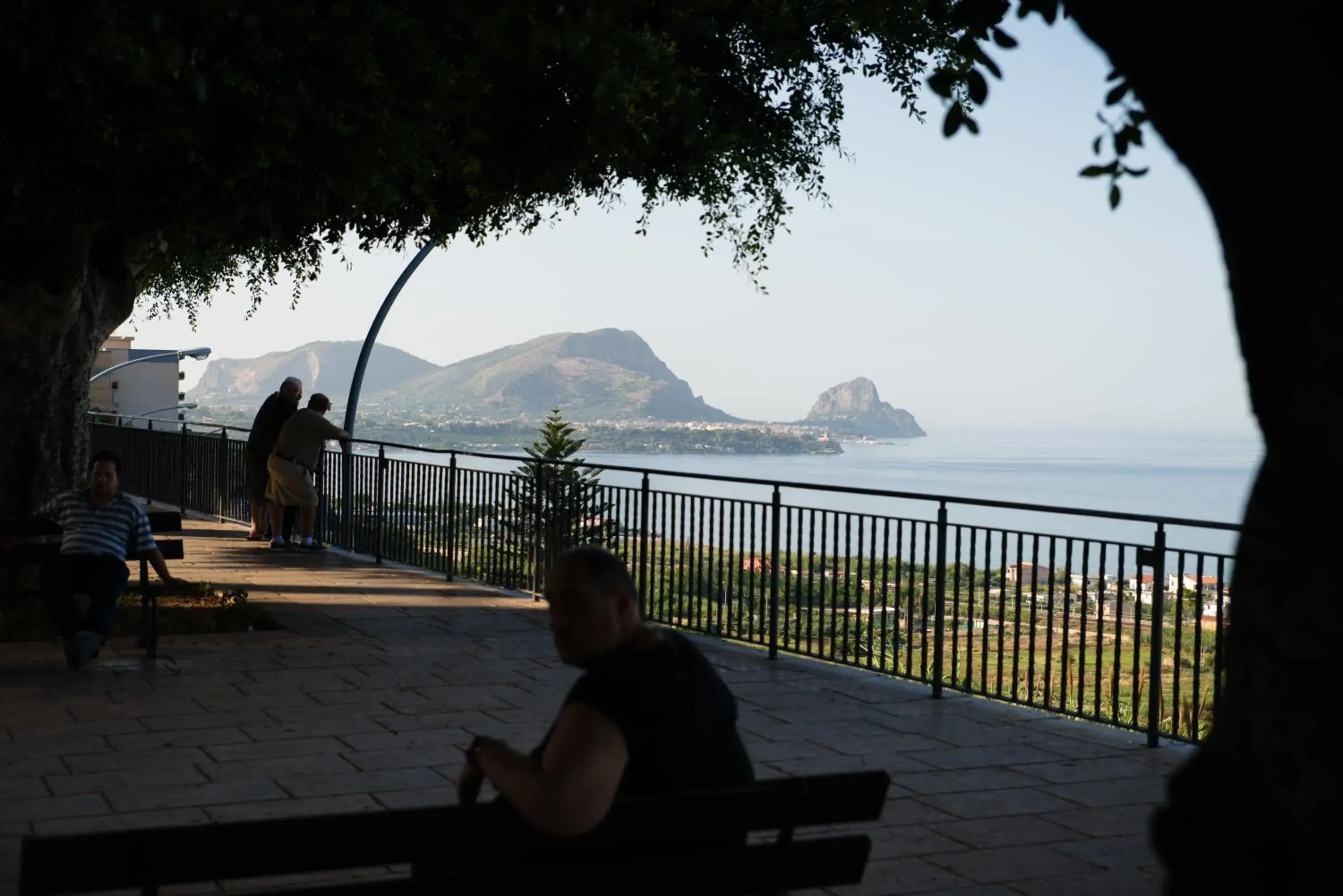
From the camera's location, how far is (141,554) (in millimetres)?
10344

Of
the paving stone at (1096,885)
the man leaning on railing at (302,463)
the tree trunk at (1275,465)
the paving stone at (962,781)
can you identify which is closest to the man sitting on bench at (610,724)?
the tree trunk at (1275,465)

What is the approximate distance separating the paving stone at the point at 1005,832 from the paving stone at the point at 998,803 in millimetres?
86

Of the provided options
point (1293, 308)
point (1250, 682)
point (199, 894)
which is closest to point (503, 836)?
point (1250, 682)

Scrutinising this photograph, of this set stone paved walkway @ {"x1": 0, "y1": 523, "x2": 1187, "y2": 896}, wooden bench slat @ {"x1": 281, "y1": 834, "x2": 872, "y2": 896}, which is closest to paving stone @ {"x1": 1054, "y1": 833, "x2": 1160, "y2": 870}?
stone paved walkway @ {"x1": 0, "y1": 523, "x2": 1187, "y2": 896}

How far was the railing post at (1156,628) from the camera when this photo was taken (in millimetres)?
8227

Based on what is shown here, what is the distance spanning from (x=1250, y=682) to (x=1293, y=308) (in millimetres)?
577

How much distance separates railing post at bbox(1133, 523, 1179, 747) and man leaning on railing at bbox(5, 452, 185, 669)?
5.73m

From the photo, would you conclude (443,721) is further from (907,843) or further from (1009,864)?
(1009,864)

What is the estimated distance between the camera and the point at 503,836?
134 inches

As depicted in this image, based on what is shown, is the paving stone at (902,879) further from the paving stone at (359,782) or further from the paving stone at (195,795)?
the paving stone at (195,795)

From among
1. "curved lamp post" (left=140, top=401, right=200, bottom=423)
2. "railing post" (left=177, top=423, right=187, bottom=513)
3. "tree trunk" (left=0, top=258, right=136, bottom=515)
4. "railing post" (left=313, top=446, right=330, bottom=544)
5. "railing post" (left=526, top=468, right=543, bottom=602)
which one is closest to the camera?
"tree trunk" (left=0, top=258, right=136, bottom=515)

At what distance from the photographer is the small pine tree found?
1298cm

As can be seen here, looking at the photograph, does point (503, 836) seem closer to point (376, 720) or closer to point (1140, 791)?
point (1140, 791)

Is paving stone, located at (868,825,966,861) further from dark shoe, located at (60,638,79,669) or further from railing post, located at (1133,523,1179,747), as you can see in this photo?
dark shoe, located at (60,638,79,669)
